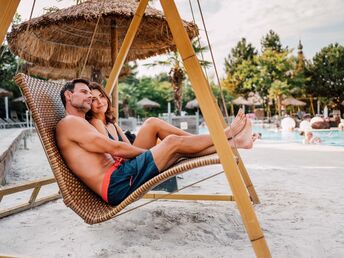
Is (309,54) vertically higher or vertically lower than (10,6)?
higher

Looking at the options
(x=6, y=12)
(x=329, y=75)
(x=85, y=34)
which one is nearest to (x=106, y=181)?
(x=6, y=12)

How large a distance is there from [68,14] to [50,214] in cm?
278

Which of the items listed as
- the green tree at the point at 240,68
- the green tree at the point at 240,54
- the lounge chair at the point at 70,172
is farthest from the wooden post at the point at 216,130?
the green tree at the point at 240,54

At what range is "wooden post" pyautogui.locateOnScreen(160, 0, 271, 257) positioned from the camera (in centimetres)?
163

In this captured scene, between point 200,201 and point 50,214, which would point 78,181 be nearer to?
point 50,214

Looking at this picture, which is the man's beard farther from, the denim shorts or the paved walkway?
the paved walkway

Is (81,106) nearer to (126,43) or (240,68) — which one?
(126,43)

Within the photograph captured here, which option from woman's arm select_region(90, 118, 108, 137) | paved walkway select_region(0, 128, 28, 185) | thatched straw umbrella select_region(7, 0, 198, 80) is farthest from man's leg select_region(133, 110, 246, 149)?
paved walkway select_region(0, 128, 28, 185)

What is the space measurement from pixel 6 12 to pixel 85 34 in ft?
12.2

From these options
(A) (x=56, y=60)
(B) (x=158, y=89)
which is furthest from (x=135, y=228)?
(B) (x=158, y=89)

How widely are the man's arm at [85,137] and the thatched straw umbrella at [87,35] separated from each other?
238 centimetres

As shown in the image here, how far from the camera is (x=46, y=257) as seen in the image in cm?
207

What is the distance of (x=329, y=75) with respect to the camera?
33.2m

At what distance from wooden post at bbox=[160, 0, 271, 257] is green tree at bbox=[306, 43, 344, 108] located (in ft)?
112
